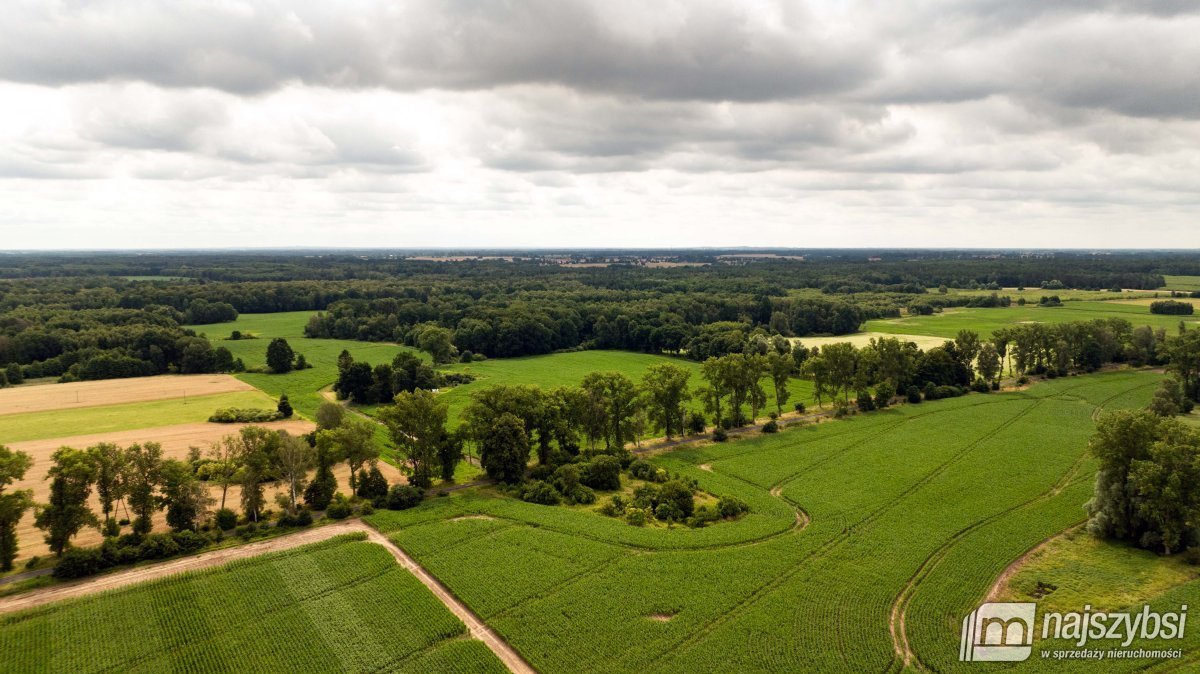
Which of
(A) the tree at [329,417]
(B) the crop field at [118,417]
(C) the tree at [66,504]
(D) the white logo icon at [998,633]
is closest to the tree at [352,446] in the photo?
(A) the tree at [329,417]

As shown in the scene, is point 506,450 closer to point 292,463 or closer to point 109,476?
point 292,463

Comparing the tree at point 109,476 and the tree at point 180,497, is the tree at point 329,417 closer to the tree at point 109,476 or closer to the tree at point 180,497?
the tree at point 180,497

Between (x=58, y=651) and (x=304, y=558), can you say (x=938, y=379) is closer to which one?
(x=304, y=558)

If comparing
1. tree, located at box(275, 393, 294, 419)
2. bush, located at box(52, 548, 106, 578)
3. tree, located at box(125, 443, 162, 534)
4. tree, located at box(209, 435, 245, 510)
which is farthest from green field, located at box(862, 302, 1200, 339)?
bush, located at box(52, 548, 106, 578)

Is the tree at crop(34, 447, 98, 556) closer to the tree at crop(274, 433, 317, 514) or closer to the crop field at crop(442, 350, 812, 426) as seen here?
the tree at crop(274, 433, 317, 514)

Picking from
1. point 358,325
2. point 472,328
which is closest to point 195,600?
point 472,328
